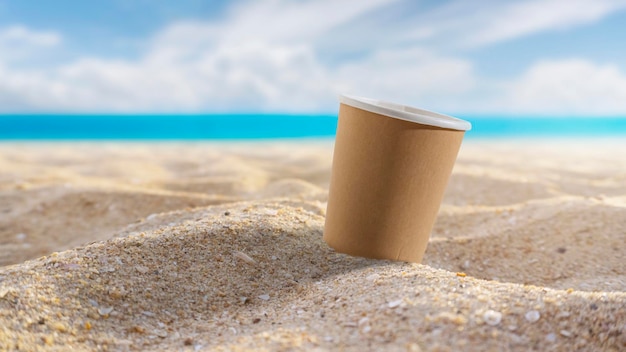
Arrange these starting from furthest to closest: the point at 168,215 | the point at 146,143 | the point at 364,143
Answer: the point at 146,143 → the point at 168,215 → the point at 364,143

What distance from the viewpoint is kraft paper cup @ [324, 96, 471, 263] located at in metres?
1.93

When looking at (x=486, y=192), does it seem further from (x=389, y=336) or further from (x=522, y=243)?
(x=389, y=336)

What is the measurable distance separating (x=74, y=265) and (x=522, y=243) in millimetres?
2541

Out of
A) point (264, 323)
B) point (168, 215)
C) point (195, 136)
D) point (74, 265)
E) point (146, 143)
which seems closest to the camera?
point (264, 323)

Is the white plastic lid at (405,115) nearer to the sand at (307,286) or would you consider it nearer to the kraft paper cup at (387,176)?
the kraft paper cup at (387,176)

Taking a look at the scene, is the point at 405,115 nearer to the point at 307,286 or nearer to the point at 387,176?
the point at 387,176

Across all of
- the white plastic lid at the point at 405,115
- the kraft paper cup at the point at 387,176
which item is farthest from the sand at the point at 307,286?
the white plastic lid at the point at 405,115

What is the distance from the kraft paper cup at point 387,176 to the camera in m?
1.93

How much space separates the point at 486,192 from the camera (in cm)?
472

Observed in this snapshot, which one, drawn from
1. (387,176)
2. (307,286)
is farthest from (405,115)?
(307,286)

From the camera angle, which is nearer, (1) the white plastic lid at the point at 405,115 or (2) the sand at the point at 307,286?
(2) the sand at the point at 307,286

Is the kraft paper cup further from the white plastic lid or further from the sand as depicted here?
the sand

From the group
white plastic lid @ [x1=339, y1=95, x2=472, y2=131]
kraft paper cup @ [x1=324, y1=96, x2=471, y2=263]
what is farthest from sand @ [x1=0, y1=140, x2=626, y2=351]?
white plastic lid @ [x1=339, y1=95, x2=472, y2=131]

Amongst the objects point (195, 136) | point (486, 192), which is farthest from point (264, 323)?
point (195, 136)
